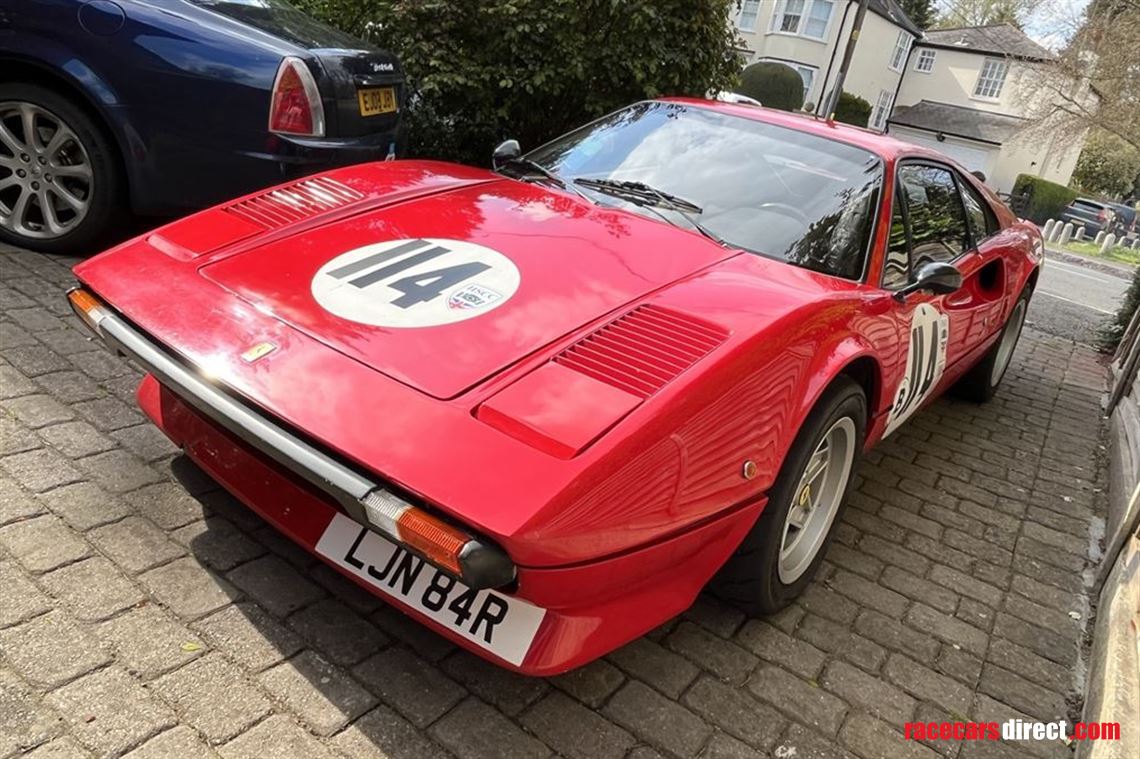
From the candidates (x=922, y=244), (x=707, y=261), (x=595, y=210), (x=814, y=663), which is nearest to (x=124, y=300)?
(x=595, y=210)

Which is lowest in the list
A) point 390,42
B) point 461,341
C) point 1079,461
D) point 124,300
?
point 1079,461

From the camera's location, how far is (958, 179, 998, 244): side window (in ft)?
12.6

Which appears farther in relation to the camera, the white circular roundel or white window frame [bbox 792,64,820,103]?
white window frame [bbox 792,64,820,103]

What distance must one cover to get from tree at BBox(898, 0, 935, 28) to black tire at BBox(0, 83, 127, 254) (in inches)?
2299

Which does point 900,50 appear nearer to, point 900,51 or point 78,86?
point 900,51

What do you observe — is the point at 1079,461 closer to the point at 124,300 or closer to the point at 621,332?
the point at 621,332

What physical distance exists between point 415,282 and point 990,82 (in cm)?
4563

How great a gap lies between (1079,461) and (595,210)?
335 cm

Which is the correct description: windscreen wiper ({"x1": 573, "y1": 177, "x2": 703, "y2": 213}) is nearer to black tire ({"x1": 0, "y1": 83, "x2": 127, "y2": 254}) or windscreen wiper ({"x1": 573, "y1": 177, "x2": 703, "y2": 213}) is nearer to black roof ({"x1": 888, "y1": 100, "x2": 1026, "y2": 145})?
black tire ({"x1": 0, "y1": 83, "x2": 127, "y2": 254})

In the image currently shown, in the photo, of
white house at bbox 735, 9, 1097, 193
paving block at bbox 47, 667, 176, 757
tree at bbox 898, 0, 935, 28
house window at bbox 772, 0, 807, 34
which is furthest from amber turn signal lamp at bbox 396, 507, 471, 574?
tree at bbox 898, 0, 935, 28

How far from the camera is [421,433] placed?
1659mm

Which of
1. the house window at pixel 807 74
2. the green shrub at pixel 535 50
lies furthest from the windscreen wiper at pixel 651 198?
the house window at pixel 807 74

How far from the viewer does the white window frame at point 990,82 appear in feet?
129

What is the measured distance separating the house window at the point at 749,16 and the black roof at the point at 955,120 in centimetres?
1103
